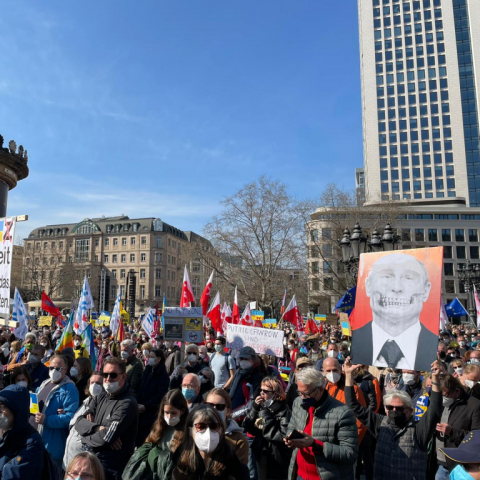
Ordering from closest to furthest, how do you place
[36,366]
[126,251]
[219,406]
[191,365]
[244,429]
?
[219,406] < [244,429] < [36,366] < [191,365] < [126,251]

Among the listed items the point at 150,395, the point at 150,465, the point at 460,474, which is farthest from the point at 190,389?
the point at 460,474

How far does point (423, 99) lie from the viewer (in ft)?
277

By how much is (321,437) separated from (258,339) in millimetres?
5014

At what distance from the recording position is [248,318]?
1642 cm

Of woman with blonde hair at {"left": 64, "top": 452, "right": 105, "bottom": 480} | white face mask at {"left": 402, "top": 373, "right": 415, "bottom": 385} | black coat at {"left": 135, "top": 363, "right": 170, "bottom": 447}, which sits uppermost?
white face mask at {"left": 402, "top": 373, "right": 415, "bottom": 385}

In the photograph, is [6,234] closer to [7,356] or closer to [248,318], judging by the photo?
[7,356]

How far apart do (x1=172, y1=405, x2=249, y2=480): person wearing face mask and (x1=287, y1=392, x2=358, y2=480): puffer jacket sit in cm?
81

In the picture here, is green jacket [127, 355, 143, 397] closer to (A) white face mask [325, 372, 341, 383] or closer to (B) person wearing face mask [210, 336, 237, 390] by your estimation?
(B) person wearing face mask [210, 336, 237, 390]

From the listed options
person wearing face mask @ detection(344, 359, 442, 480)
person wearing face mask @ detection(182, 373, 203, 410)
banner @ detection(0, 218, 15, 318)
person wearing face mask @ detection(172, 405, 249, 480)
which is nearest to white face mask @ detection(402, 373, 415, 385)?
person wearing face mask @ detection(344, 359, 442, 480)

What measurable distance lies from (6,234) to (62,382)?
132 inches

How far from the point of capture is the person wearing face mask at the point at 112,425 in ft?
12.8

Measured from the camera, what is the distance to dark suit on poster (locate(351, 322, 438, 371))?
4.84m

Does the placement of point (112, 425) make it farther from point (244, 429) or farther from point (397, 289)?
point (397, 289)

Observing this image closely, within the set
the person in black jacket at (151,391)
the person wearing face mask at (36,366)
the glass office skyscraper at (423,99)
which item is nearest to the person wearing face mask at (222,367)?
the person in black jacket at (151,391)
